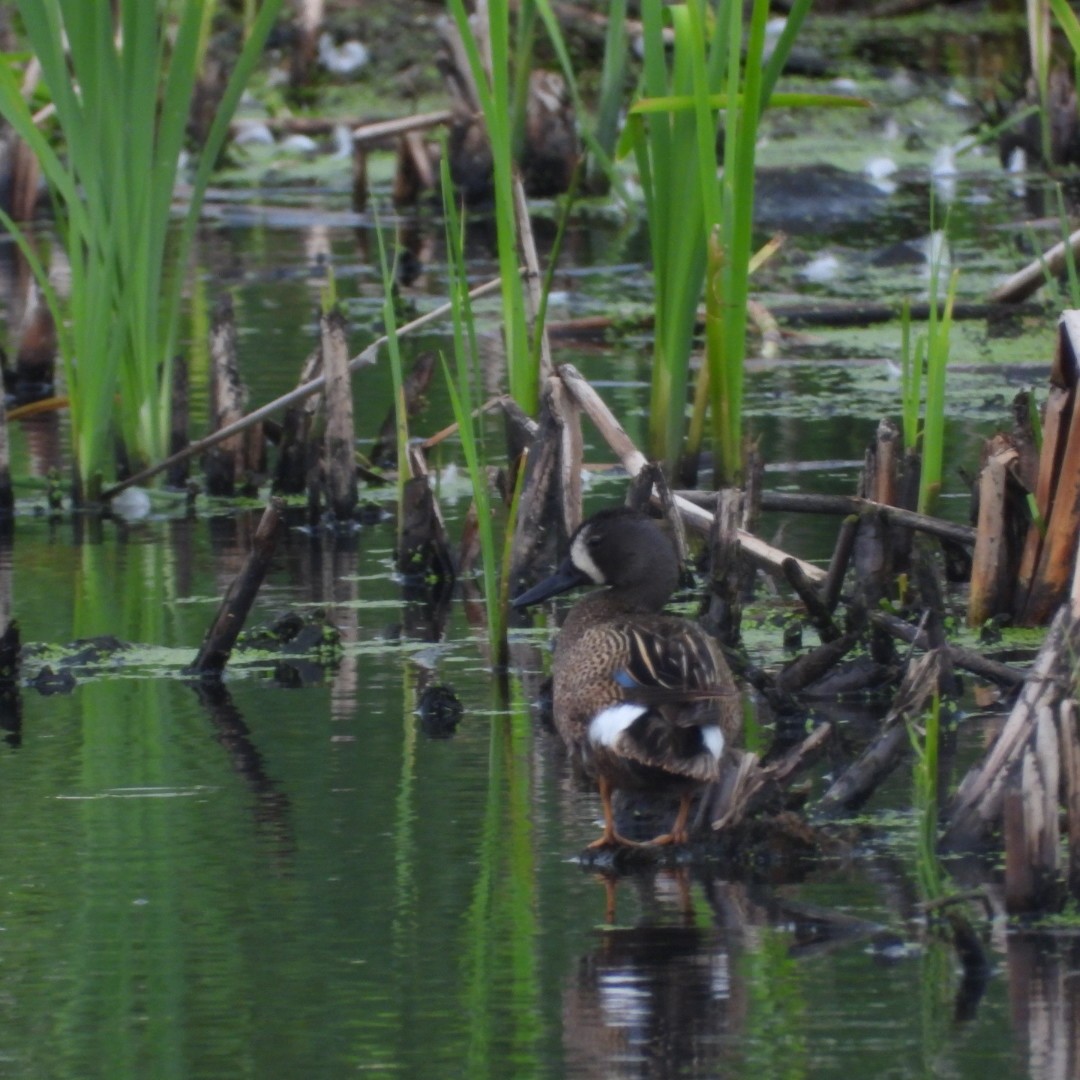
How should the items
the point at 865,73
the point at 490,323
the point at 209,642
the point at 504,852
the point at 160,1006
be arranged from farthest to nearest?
the point at 865,73, the point at 490,323, the point at 209,642, the point at 504,852, the point at 160,1006

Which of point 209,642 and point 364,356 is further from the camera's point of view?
point 364,356

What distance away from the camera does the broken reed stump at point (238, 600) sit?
525cm

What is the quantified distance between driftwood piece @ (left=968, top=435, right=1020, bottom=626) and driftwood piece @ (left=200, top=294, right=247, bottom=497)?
8.86ft

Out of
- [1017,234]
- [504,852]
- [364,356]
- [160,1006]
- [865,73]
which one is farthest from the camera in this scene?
[865,73]

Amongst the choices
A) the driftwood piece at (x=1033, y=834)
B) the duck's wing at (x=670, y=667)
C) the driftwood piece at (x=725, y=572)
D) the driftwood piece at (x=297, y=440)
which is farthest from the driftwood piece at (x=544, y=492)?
the driftwood piece at (x=1033, y=834)

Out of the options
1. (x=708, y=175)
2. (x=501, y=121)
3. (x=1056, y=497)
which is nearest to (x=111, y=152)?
(x=501, y=121)

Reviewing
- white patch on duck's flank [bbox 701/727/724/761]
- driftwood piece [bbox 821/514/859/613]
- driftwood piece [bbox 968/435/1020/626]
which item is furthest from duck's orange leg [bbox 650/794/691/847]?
driftwood piece [bbox 968/435/1020/626]

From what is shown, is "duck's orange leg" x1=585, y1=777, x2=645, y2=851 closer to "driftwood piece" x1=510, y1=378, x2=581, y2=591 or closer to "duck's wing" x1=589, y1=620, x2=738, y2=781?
"duck's wing" x1=589, y1=620, x2=738, y2=781

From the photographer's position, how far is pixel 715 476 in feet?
20.9

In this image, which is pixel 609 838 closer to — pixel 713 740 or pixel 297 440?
pixel 713 740

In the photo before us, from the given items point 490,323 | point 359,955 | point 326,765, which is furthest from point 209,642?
point 490,323

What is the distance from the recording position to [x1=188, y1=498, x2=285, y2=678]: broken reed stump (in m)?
5.25

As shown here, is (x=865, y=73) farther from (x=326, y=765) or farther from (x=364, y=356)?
(x=326, y=765)

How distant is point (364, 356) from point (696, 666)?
2.65m
